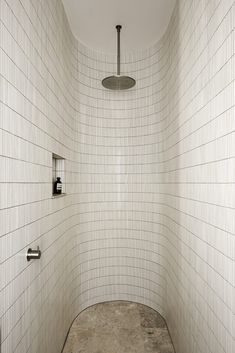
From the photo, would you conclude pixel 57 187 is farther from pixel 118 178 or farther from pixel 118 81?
pixel 118 81

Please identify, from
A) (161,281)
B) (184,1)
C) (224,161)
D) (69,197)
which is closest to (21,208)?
(224,161)

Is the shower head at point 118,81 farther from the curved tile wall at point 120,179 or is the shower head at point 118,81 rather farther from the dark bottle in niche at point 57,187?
the dark bottle in niche at point 57,187

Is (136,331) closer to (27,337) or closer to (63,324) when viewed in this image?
(63,324)

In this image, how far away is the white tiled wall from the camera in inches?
41.0

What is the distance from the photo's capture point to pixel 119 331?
2191 mm

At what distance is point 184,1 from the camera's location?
1693mm

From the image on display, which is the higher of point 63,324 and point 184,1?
point 184,1

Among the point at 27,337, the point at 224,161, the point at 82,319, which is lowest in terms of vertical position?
the point at 82,319

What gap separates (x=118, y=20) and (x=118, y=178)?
1354 mm

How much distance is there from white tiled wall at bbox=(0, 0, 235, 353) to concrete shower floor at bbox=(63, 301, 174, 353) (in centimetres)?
10

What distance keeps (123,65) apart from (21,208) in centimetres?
204

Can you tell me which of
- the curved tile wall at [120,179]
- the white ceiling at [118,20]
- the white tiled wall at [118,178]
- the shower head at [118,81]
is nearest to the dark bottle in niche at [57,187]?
the white tiled wall at [118,178]

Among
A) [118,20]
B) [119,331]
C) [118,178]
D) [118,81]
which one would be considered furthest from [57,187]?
[118,20]

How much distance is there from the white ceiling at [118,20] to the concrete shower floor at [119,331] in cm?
244
